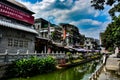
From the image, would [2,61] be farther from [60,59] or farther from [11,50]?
[60,59]

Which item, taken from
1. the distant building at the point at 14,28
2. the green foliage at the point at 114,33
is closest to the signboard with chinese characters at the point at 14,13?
the distant building at the point at 14,28

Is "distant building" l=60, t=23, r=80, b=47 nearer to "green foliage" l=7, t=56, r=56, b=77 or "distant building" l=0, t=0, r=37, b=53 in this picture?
"distant building" l=0, t=0, r=37, b=53

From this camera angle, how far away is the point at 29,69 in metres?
18.4

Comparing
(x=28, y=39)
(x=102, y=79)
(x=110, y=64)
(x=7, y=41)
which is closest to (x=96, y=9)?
(x=102, y=79)

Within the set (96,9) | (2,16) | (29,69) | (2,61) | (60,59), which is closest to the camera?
(96,9)

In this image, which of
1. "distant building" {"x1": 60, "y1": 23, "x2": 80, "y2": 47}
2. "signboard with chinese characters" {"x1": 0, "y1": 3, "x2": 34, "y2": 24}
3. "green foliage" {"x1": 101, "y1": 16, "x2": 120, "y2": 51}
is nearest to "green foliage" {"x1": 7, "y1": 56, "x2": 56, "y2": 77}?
"signboard with chinese characters" {"x1": 0, "y1": 3, "x2": 34, "y2": 24}

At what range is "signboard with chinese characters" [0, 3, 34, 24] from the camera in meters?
21.4

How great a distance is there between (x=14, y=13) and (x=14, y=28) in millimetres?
2358

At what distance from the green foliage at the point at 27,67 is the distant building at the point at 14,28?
4.25 metres

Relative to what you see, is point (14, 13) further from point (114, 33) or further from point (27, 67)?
point (114, 33)

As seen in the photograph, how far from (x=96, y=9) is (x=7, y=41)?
1431 cm

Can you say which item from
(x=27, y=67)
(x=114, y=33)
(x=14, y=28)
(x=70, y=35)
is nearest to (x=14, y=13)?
(x=14, y=28)

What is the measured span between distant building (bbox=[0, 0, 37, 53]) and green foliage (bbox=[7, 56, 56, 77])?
4253 millimetres

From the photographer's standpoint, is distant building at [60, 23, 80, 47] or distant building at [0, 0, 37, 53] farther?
distant building at [60, 23, 80, 47]
